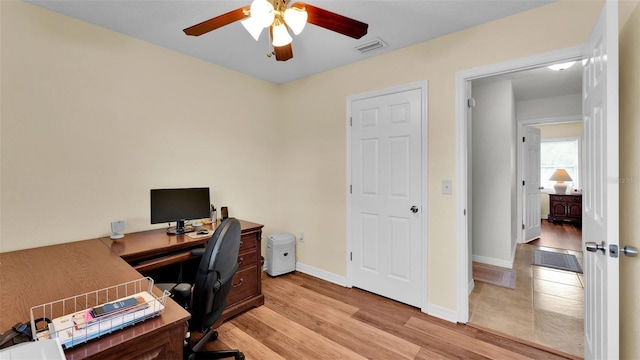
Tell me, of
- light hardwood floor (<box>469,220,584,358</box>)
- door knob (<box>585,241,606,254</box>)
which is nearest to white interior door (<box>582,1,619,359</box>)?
door knob (<box>585,241,606,254</box>)

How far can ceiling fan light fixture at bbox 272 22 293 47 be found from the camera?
5.10 ft

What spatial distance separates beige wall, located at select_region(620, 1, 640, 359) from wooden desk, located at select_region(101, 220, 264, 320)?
7.85 ft

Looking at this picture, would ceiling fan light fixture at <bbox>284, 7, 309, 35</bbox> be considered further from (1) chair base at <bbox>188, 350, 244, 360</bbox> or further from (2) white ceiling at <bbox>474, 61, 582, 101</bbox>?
(2) white ceiling at <bbox>474, 61, 582, 101</bbox>

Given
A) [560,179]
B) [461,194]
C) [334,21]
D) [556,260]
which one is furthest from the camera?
[560,179]

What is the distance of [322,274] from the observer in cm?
335

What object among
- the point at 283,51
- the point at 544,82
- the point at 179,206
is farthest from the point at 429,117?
the point at 544,82

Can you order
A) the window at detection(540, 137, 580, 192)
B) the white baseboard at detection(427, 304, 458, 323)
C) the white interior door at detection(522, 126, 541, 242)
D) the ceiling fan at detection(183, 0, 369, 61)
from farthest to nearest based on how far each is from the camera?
the window at detection(540, 137, 580, 192)
the white interior door at detection(522, 126, 541, 242)
the white baseboard at detection(427, 304, 458, 323)
the ceiling fan at detection(183, 0, 369, 61)

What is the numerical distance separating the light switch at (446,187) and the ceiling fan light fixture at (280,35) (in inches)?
69.4

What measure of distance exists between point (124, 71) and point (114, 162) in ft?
2.65

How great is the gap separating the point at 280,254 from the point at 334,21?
8.75 feet

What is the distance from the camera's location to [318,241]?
11.2 ft

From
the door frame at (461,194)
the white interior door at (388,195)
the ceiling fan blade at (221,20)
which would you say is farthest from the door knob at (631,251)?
the ceiling fan blade at (221,20)

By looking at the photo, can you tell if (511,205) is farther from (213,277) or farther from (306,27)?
(213,277)

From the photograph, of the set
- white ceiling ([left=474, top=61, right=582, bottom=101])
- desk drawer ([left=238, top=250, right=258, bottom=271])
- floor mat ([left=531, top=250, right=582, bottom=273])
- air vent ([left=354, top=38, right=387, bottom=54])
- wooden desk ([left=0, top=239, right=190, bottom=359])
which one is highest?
white ceiling ([left=474, top=61, right=582, bottom=101])
